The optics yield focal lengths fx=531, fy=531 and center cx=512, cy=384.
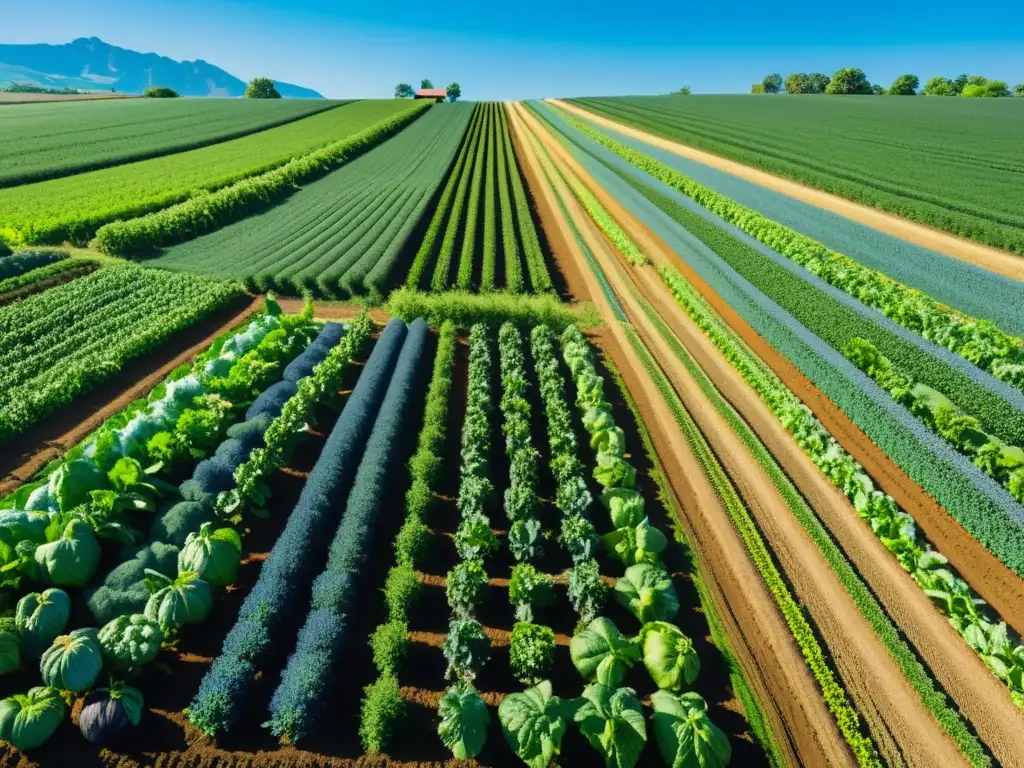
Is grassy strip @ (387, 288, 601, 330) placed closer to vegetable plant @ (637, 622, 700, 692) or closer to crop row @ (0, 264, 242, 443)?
crop row @ (0, 264, 242, 443)

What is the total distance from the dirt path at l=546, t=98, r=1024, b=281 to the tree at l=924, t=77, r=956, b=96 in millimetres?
102743

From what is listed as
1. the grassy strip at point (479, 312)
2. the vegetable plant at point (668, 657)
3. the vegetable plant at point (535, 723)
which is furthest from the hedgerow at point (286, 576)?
the grassy strip at point (479, 312)

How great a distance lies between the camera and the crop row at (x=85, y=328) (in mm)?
16453

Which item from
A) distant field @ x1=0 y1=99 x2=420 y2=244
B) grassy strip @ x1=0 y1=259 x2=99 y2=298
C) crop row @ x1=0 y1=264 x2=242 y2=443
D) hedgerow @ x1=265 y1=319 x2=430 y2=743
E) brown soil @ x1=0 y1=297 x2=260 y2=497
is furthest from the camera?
distant field @ x1=0 y1=99 x2=420 y2=244

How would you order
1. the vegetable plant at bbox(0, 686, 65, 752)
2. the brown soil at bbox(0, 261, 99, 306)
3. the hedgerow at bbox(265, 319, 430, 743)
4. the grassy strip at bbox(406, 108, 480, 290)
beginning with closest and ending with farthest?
the vegetable plant at bbox(0, 686, 65, 752)
the hedgerow at bbox(265, 319, 430, 743)
the brown soil at bbox(0, 261, 99, 306)
the grassy strip at bbox(406, 108, 480, 290)

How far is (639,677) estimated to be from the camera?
1002 centimetres

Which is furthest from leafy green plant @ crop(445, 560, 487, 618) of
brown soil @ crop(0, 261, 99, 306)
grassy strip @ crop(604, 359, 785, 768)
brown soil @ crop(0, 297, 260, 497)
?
brown soil @ crop(0, 261, 99, 306)

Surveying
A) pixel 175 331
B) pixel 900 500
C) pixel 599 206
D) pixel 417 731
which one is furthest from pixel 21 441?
pixel 599 206

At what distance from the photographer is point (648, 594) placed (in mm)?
10547

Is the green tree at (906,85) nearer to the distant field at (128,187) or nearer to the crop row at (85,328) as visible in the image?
the distant field at (128,187)

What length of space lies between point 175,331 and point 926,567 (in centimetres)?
2526

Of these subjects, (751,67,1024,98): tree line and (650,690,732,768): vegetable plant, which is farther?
(751,67,1024,98): tree line

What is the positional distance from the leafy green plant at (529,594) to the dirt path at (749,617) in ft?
12.7

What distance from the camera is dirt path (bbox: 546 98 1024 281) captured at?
885 inches
